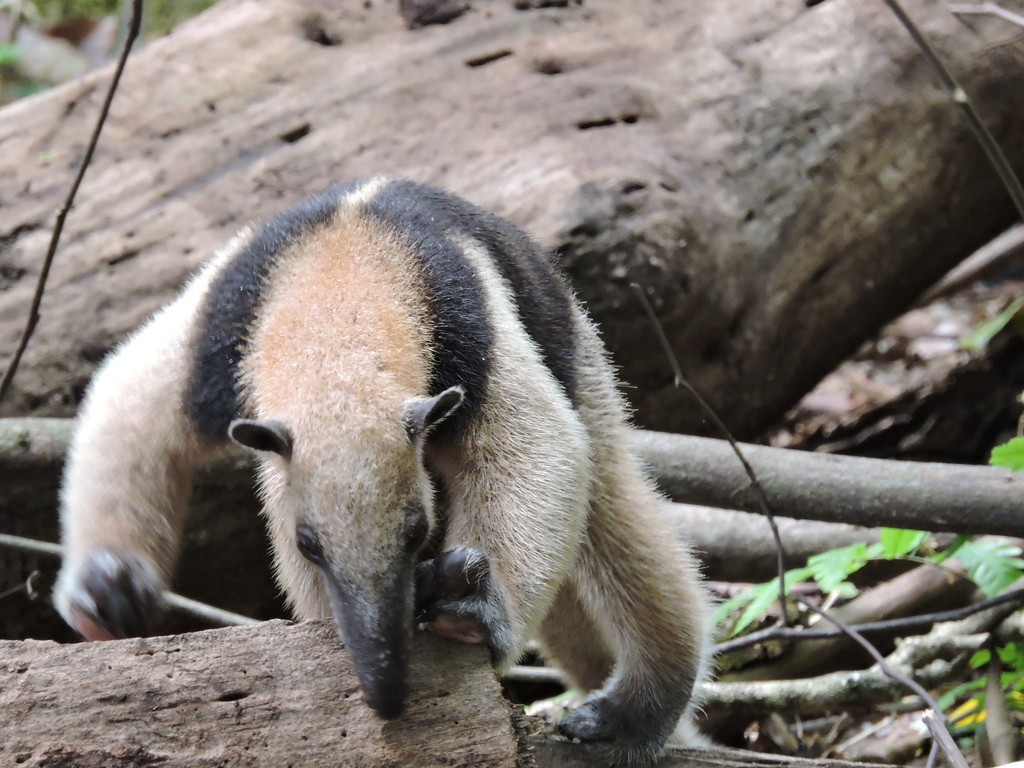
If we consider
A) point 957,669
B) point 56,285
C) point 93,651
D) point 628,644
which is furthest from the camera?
point 56,285

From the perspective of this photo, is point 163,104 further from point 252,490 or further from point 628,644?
point 628,644

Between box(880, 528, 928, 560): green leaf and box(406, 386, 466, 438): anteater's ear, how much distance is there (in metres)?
2.85

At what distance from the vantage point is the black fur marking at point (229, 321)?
385 centimetres

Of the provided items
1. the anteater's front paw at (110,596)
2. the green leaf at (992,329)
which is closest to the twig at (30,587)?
the anteater's front paw at (110,596)

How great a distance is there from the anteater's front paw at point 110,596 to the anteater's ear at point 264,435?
1.04 m

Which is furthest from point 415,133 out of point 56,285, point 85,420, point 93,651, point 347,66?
point 93,651

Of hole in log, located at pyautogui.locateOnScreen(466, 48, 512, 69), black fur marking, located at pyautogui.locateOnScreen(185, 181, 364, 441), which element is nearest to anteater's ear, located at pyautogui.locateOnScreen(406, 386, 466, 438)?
black fur marking, located at pyautogui.locateOnScreen(185, 181, 364, 441)

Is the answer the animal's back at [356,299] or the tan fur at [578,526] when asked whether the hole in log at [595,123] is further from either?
the animal's back at [356,299]

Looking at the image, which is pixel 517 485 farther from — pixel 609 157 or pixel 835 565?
pixel 609 157

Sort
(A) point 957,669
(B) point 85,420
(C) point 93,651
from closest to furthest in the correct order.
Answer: (C) point 93,651 → (B) point 85,420 → (A) point 957,669

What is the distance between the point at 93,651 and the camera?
310 centimetres

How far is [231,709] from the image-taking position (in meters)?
3.02

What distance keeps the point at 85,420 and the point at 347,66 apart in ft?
12.6

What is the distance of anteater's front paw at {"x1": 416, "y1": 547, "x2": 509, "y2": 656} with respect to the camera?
11.0 feet
